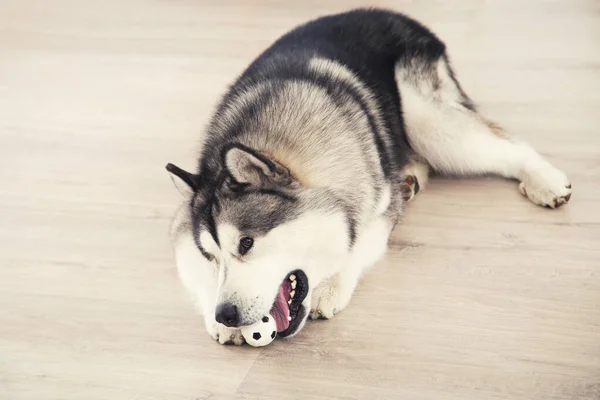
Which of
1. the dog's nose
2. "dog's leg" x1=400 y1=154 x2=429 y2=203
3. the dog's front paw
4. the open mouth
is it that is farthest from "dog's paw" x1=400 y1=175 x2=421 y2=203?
the dog's nose

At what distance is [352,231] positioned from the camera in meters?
2.17

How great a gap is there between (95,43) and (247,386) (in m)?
2.97

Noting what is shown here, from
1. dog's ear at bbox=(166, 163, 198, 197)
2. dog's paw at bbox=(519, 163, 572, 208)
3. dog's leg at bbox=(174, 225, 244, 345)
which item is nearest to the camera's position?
dog's ear at bbox=(166, 163, 198, 197)

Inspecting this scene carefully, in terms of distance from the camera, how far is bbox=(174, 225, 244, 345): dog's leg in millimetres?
2113

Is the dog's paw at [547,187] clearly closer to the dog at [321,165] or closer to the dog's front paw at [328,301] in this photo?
the dog at [321,165]

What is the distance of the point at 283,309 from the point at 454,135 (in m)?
0.96

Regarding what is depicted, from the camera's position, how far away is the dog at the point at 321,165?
1.96m

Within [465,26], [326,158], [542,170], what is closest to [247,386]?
[326,158]

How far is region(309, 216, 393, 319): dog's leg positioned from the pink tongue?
0.13 meters

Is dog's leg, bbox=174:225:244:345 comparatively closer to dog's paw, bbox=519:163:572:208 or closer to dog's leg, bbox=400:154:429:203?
dog's leg, bbox=400:154:429:203

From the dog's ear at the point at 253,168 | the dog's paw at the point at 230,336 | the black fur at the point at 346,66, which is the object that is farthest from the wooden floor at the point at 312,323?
the dog's ear at the point at 253,168

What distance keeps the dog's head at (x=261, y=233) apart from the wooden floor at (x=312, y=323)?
0.62 feet

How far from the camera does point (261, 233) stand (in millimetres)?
1948

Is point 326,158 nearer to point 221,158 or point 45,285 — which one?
point 221,158
